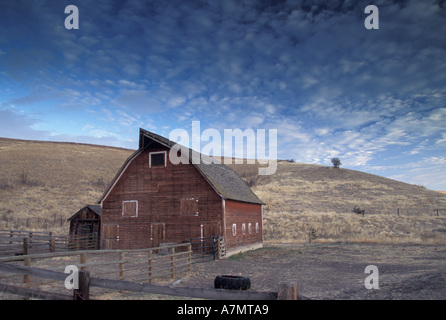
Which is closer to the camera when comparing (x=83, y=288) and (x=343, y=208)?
(x=83, y=288)

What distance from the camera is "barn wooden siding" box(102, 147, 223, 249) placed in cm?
2152

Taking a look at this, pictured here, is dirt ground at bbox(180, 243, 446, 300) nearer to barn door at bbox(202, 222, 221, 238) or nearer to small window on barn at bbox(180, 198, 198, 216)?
barn door at bbox(202, 222, 221, 238)

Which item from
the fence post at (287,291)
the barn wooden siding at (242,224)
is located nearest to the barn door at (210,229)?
the barn wooden siding at (242,224)

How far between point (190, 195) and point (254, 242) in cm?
862

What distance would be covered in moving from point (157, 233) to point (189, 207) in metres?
3.05

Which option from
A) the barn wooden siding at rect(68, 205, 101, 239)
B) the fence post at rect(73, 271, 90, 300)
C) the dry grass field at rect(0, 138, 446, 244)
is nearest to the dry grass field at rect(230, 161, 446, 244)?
the dry grass field at rect(0, 138, 446, 244)

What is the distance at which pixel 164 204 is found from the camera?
22.6 metres

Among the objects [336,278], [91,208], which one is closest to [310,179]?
[91,208]

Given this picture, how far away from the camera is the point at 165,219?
22.4 m

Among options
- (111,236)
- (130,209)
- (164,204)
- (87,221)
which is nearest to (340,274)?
(164,204)

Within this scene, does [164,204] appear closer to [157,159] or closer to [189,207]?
[189,207]
